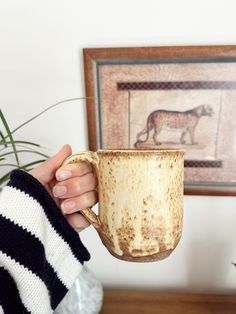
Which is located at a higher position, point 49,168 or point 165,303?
point 49,168

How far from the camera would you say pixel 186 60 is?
0.67 m

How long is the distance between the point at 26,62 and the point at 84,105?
19cm

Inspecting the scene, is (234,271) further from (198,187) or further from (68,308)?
(68,308)

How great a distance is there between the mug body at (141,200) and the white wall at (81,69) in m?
0.45

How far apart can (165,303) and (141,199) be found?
1.86 ft

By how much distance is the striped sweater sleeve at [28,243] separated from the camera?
0.37 metres

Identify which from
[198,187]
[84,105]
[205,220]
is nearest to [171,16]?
[84,105]

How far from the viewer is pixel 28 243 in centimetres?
37

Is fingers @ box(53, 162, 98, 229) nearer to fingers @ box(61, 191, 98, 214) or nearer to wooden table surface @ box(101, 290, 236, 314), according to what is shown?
fingers @ box(61, 191, 98, 214)

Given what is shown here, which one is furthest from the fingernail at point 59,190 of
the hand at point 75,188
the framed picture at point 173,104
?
the framed picture at point 173,104

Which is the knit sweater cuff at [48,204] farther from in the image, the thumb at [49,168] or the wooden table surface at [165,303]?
the wooden table surface at [165,303]

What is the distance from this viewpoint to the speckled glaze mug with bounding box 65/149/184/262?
0.32 meters

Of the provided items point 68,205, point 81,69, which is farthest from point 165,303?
point 81,69

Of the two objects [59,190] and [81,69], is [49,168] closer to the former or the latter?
[59,190]
